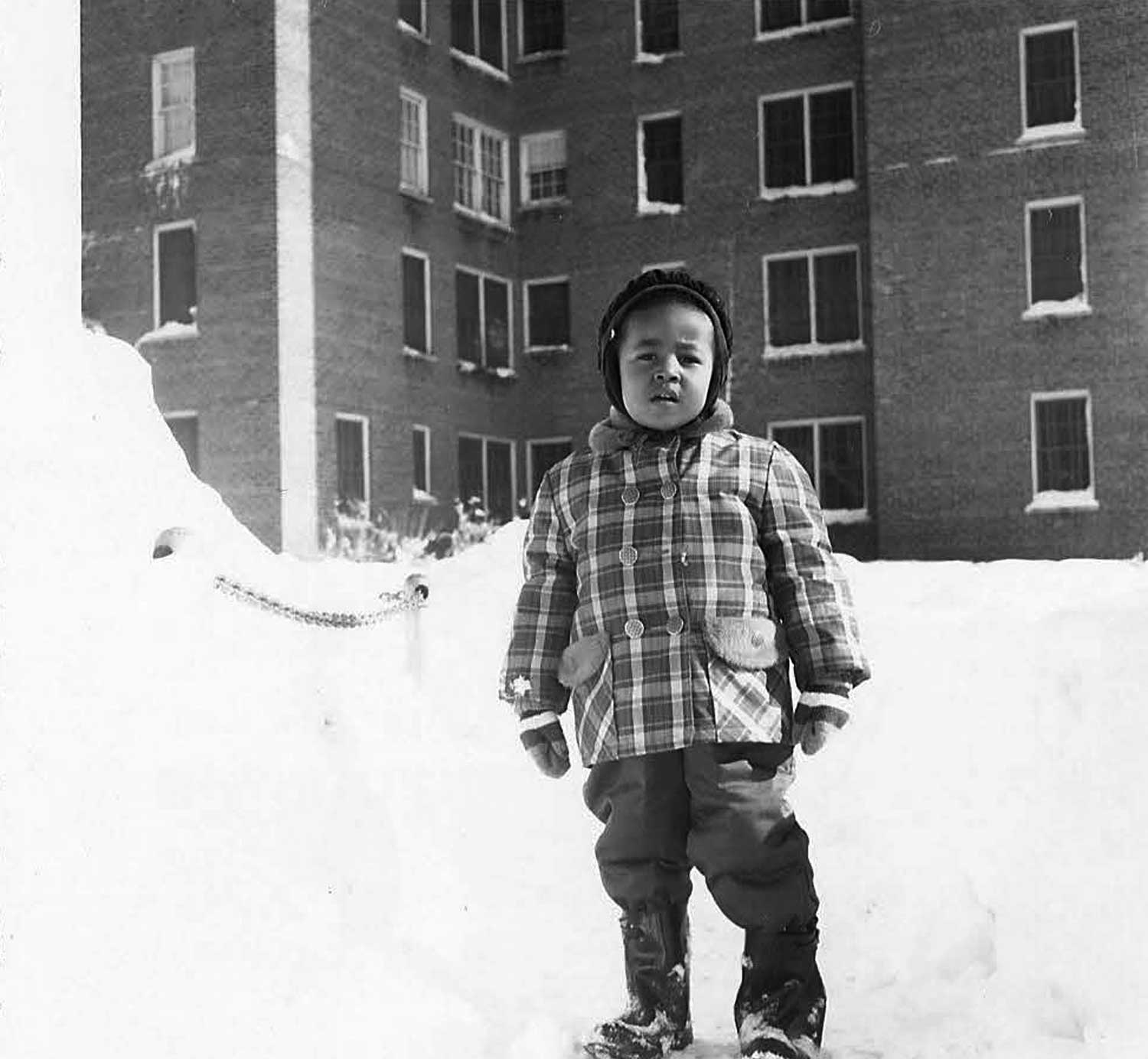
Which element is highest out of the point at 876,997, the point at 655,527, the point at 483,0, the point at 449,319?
the point at 483,0

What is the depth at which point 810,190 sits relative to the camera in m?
22.1

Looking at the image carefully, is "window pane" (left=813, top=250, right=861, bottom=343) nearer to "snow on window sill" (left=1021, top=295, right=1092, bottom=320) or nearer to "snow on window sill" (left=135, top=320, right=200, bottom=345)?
"snow on window sill" (left=1021, top=295, right=1092, bottom=320)

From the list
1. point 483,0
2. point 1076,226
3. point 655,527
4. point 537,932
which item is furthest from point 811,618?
point 483,0

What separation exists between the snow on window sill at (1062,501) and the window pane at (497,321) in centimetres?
885

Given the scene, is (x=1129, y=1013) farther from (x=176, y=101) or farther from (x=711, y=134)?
(x=711, y=134)

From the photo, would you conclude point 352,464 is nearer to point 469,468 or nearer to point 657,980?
point 469,468

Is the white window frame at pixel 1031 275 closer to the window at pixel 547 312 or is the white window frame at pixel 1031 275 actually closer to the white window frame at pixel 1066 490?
the white window frame at pixel 1066 490

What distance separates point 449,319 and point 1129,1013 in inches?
777

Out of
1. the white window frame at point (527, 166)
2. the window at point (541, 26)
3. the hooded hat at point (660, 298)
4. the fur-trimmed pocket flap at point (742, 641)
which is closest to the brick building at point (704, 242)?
the white window frame at point (527, 166)

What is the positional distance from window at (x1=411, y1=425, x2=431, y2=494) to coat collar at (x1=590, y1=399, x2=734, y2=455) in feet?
57.7

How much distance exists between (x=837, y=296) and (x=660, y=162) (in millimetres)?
3867

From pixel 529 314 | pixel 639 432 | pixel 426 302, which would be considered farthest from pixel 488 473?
pixel 639 432

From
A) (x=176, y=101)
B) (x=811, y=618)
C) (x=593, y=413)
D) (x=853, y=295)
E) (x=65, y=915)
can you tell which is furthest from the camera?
(x=593, y=413)

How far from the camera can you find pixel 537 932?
442 centimetres
